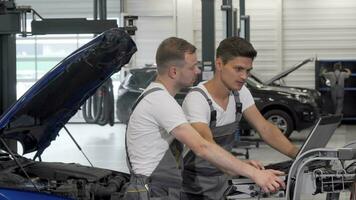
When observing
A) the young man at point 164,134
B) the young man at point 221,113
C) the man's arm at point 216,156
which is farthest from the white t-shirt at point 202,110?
the man's arm at point 216,156

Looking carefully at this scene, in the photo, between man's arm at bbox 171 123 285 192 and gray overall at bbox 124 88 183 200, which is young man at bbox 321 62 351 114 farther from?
man's arm at bbox 171 123 285 192

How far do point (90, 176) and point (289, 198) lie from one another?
1.45m

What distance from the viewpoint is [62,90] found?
3.68 m

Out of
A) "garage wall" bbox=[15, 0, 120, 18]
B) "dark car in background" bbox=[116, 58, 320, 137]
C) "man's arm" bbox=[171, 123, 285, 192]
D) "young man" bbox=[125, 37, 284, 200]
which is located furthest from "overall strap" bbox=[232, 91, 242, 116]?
"garage wall" bbox=[15, 0, 120, 18]

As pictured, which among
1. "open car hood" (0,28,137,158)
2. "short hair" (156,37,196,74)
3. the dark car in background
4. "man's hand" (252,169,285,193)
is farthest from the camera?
the dark car in background

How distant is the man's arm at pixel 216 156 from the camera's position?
289 centimetres

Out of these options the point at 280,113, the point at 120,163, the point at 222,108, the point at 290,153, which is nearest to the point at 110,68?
the point at 222,108

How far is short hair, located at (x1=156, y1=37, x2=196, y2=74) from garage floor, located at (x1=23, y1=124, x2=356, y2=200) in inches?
256

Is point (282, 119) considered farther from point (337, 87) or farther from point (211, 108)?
point (211, 108)

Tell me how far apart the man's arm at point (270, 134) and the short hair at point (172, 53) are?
2.58 feet

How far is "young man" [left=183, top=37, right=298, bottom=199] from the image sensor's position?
3367 mm

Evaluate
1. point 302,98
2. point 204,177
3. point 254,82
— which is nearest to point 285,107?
point 302,98

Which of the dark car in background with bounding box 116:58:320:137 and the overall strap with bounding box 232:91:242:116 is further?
the dark car in background with bounding box 116:58:320:137

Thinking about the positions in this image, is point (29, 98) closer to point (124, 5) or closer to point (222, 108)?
point (222, 108)
